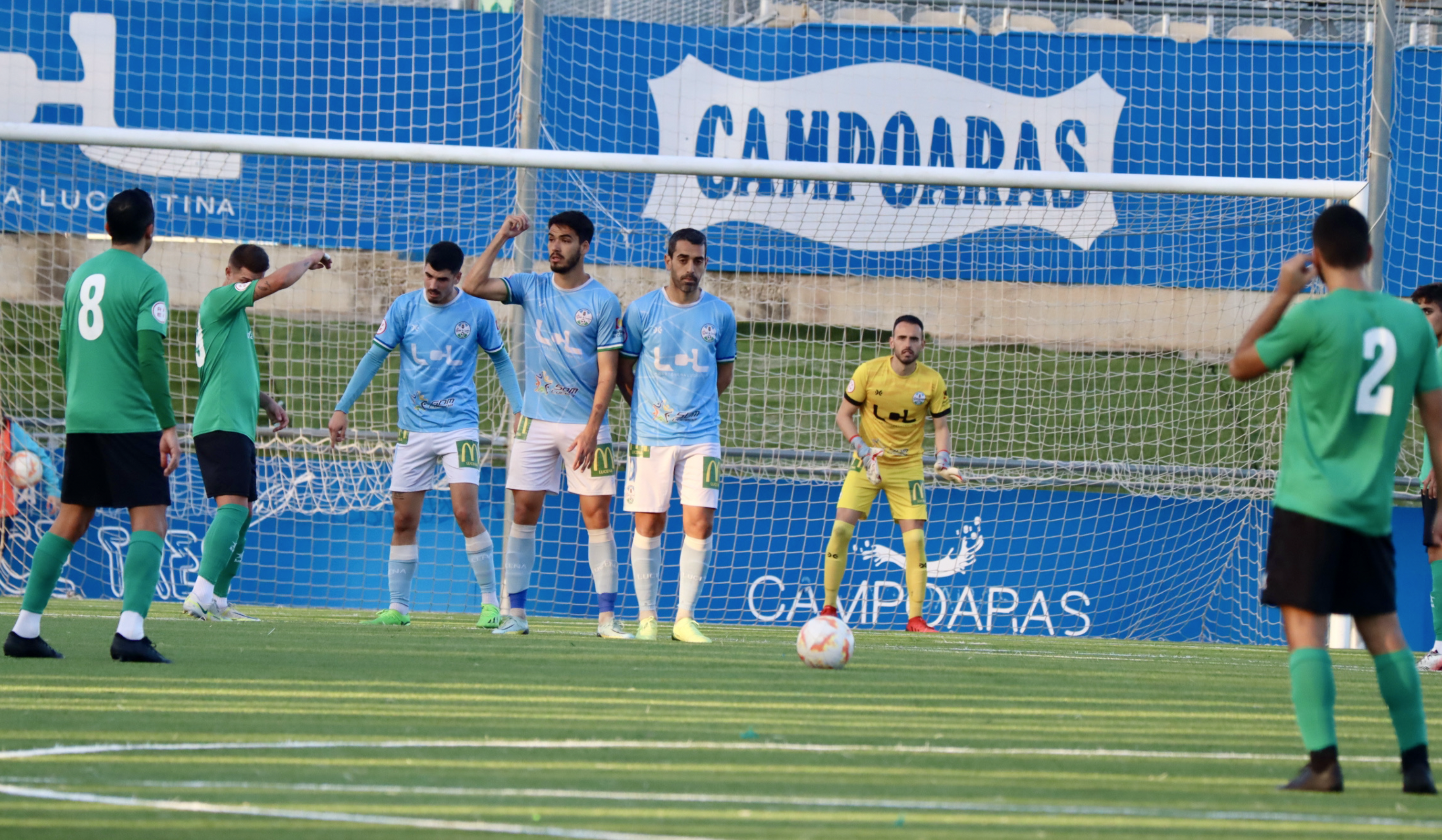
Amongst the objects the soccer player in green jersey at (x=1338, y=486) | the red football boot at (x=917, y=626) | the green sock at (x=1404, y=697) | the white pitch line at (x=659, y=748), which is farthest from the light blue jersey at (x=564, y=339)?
the green sock at (x=1404, y=697)

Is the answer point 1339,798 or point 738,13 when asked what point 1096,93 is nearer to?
point 738,13

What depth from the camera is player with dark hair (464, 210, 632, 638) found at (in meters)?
7.66

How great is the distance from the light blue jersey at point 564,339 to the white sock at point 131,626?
2.44 m

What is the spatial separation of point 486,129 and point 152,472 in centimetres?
722

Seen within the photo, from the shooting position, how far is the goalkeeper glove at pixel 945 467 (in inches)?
374

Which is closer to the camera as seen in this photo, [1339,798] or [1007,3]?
[1339,798]

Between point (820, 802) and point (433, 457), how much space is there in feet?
17.4

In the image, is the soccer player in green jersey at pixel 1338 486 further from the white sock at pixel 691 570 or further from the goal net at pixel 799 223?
the goal net at pixel 799 223

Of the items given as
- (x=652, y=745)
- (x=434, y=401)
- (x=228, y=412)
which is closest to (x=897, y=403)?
(x=434, y=401)

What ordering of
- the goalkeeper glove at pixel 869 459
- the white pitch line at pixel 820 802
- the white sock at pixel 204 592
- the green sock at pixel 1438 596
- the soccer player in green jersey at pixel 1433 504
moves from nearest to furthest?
1. the white pitch line at pixel 820 802
2. the soccer player in green jersey at pixel 1433 504
3. the green sock at pixel 1438 596
4. the white sock at pixel 204 592
5. the goalkeeper glove at pixel 869 459

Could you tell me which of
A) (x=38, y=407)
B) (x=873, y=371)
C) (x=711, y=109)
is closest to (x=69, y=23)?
(x=38, y=407)

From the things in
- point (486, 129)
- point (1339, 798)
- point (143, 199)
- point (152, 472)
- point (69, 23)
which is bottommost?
point (1339, 798)

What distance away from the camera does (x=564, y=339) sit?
774 centimetres

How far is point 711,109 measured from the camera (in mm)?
12867
